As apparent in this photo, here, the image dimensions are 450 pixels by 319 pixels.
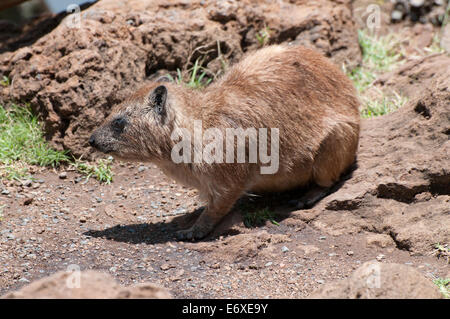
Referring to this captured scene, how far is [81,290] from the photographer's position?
11.5 feet

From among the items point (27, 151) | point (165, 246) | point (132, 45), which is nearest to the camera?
point (165, 246)

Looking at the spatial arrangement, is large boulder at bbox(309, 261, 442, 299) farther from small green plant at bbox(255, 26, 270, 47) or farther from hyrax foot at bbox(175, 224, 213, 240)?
small green plant at bbox(255, 26, 270, 47)

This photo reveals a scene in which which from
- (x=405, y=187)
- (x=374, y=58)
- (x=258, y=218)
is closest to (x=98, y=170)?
(x=258, y=218)

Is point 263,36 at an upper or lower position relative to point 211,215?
upper

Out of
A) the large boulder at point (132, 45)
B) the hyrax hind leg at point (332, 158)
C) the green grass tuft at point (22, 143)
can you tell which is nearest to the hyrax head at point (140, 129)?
the large boulder at point (132, 45)

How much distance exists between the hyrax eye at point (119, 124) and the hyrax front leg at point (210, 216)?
117 cm

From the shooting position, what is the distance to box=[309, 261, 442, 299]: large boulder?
374 centimetres

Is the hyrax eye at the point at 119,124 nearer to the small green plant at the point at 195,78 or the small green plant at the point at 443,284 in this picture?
the small green plant at the point at 195,78

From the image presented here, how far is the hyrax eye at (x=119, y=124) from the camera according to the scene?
5.97 meters

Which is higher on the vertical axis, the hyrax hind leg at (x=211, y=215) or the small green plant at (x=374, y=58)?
the small green plant at (x=374, y=58)

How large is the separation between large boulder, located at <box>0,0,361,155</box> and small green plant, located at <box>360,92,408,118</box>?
1.10m

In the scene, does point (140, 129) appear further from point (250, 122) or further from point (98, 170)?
point (98, 170)

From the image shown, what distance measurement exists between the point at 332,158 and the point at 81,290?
3492 mm
